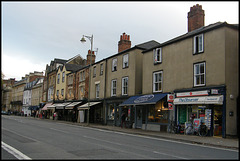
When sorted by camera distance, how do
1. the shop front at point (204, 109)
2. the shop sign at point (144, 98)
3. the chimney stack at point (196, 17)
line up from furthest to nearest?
the chimney stack at point (196, 17) < the shop sign at point (144, 98) < the shop front at point (204, 109)

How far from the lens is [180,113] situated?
20844 mm

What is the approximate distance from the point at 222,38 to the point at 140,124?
12387mm

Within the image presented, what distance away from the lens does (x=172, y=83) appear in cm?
2195

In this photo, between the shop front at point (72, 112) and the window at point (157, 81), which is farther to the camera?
the shop front at point (72, 112)

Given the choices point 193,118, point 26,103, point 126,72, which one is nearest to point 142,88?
point 126,72

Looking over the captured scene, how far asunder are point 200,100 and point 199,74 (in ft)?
7.59

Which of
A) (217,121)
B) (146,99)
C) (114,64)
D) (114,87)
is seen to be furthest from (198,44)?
(114,87)

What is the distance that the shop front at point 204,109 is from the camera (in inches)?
690

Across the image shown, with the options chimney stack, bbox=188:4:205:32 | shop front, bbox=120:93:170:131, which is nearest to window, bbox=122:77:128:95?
shop front, bbox=120:93:170:131

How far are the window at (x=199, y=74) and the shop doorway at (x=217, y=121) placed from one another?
2.16m

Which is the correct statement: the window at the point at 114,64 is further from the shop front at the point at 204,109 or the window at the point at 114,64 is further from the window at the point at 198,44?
the window at the point at 198,44

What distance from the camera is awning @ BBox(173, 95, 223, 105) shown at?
1680cm

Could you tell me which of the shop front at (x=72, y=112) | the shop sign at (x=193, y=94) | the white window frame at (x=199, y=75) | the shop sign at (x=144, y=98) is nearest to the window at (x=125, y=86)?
the shop sign at (x=144, y=98)

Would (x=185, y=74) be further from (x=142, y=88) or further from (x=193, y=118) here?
(x=142, y=88)
